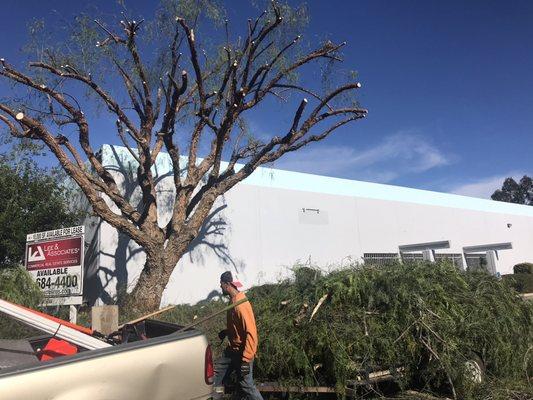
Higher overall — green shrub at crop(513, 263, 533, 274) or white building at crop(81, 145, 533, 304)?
white building at crop(81, 145, 533, 304)

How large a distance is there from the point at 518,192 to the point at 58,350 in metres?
95.0

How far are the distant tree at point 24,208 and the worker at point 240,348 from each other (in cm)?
808

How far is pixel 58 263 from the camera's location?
34.2ft

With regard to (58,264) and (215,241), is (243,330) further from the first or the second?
(215,241)

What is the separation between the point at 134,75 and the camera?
14148 mm

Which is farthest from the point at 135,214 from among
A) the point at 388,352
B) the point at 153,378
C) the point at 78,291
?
the point at 153,378

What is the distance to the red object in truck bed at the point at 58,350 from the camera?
425 cm

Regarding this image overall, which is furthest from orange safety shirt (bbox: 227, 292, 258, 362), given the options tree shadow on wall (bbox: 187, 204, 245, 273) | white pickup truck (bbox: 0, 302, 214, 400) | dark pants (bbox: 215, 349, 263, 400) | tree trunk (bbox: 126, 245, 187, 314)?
tree shadow on wall (bbox: 187, 204, 245, 273)

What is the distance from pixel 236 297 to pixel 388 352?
204 cm

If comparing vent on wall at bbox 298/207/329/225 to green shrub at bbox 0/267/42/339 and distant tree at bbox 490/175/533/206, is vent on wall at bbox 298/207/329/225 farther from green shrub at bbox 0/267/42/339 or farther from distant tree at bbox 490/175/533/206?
distant tree at bbox 490/175/533/206

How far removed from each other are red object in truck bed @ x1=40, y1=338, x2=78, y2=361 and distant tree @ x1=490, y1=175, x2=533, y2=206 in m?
92.7

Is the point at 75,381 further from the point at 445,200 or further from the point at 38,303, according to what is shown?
the point at 445,200

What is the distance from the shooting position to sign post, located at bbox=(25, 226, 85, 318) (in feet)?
33.2

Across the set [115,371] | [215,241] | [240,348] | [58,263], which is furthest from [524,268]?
[115,371]
